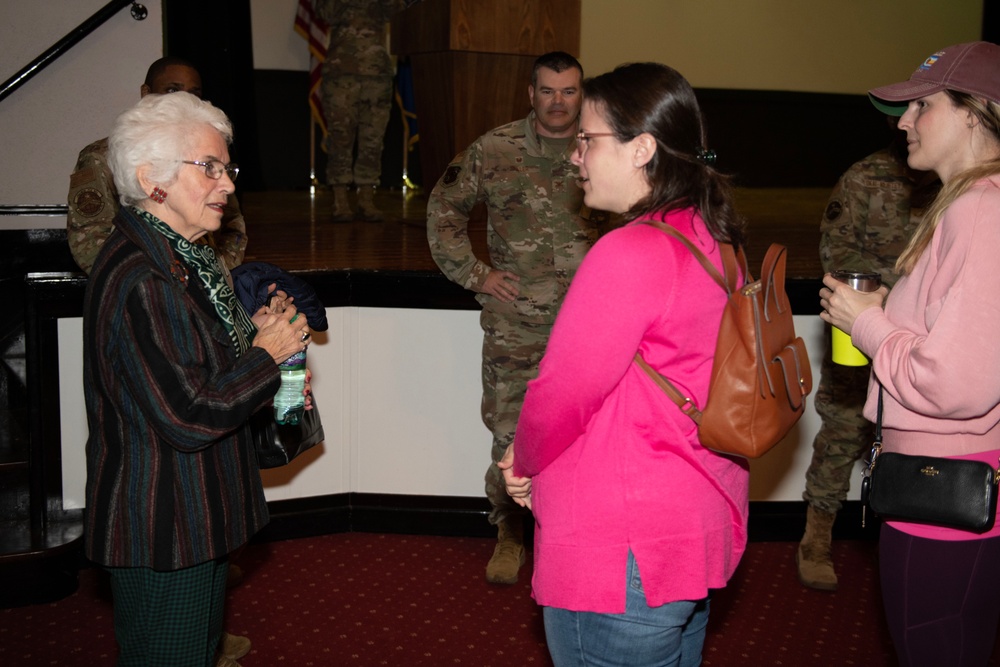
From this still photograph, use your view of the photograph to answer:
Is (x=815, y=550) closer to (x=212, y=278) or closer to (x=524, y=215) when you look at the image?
(x=524, y=215)

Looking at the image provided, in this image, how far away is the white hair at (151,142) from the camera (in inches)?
76.3

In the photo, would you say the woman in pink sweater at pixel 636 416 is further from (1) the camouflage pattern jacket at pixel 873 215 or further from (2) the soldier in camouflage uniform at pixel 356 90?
(2) the soldier in camouflage uniform at pixel 356 90

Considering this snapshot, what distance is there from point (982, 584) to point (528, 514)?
230cm

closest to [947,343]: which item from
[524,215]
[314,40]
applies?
[524,215]

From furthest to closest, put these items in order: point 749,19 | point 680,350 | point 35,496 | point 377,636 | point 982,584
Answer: point 749,19, point 35,496, point 377,636, point 982,584, point 680,350

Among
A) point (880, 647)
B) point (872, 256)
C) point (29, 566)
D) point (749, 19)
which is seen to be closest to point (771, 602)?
point (880, 647)

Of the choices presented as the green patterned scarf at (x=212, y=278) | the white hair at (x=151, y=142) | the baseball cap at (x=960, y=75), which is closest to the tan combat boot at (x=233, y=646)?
the green patterned scarf at (x=212, y=278)

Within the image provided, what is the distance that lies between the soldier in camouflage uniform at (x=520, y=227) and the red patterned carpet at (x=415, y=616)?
29 centimetres

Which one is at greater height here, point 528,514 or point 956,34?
point 956,34

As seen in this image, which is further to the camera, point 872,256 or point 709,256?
point 872,256

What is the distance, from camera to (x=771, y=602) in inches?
137

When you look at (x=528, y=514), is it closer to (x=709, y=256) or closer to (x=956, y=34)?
(x=709, y=256)

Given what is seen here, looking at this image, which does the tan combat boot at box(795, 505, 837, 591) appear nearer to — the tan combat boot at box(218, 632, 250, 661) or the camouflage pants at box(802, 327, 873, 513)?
the camouflage pants at box(802, 327, 873, 513)

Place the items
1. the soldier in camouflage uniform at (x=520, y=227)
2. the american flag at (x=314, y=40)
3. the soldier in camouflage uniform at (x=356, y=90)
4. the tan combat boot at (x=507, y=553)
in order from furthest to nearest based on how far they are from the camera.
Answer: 1. the american flag at (x=314, y=40)
2. the soldier in camouflage uniform at (x=356, y=90)
3. the tan combat boot at (x=507, y=553)
4. the soldier in camouflage uniform at (x=520, y=227)
